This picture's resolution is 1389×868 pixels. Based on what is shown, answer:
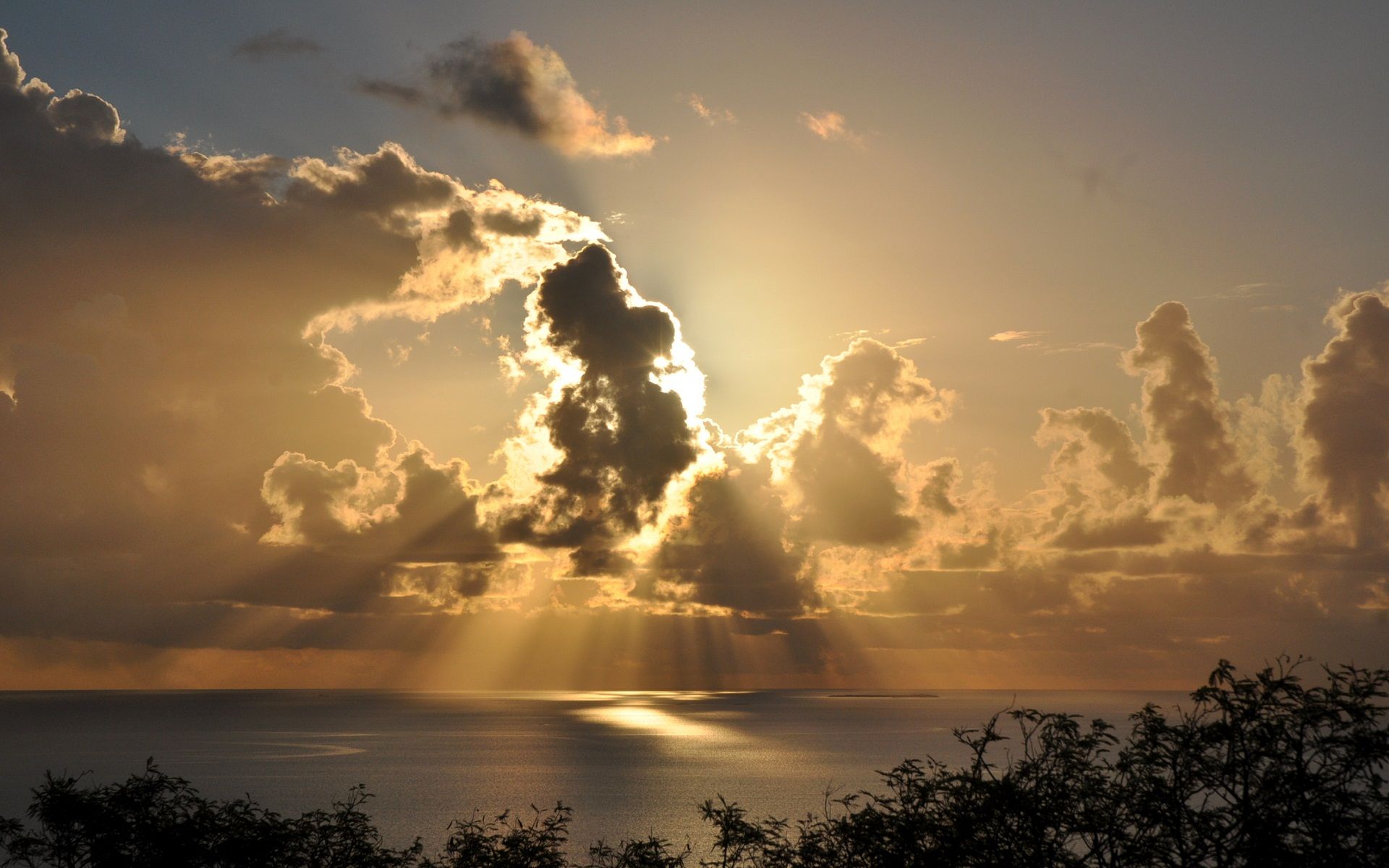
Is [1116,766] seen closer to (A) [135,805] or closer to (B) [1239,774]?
(B) [1239,774]

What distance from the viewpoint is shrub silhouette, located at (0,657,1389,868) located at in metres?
21.5

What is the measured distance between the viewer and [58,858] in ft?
113

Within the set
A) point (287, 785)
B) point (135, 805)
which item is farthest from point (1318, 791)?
point (287, 785)

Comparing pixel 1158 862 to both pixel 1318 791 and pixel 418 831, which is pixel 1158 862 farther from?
pixel 418 831

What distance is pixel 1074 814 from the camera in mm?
25312

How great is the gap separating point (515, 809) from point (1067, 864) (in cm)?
14054

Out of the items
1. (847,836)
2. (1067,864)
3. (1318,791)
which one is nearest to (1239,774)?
(1318,791)

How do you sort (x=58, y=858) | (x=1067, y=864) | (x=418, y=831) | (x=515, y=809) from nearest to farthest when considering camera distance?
(x=1067, y=864) → (x=58, y=858) → (x=418, y=831) → (x=515, y=809)

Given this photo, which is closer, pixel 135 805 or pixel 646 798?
A: pixel 135 805

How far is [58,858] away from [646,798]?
446 feet

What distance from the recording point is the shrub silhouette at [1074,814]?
848 inches

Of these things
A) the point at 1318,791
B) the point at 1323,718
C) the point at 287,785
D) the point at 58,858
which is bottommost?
the point at 287,785

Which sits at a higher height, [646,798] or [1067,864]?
[1067,864]

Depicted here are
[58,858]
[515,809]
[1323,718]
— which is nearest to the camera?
[1323,718]
